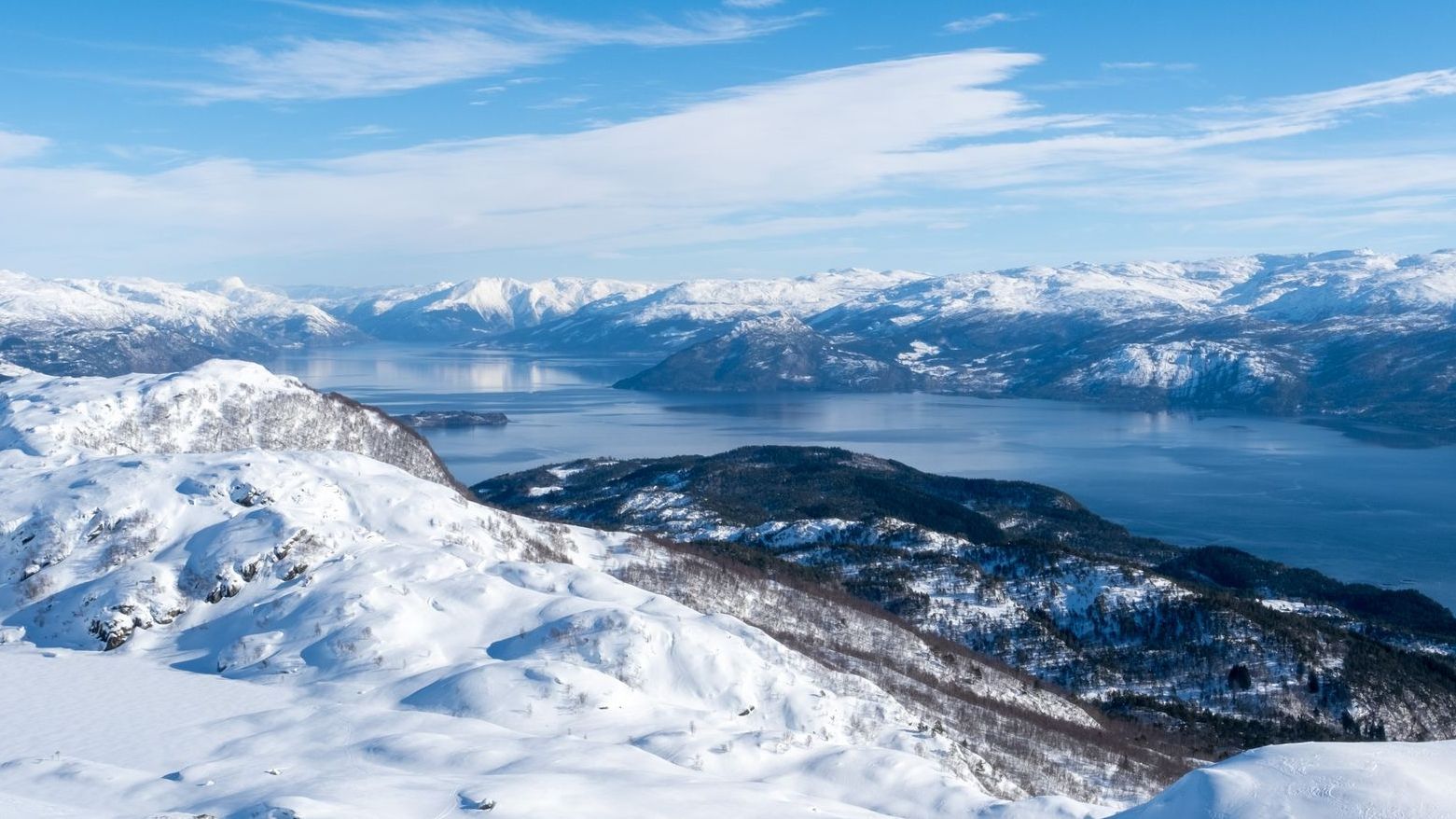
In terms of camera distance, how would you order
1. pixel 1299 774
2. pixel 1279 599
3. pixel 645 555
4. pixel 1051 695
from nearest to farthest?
pixel 1299 774
pixel 1051 695
pixel 645 555
pixel 1279 599

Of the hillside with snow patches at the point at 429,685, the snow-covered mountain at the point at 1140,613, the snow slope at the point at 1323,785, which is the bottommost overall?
the snow-covered mountain at the point at 1140,613

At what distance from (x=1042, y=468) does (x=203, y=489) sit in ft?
504

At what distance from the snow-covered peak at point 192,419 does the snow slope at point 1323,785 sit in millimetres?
62583

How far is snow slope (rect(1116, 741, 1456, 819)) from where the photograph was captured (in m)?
18.0

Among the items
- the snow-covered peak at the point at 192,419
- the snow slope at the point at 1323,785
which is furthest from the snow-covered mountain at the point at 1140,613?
the snow slope at the point at 1323,785

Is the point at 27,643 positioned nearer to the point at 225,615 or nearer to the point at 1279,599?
the point at 225,615

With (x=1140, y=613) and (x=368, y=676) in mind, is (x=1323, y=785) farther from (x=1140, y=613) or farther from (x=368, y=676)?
(x=1140, y=613)

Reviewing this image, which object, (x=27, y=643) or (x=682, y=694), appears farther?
(x=27, y=643)

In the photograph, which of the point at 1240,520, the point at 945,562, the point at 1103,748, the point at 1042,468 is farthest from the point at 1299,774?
the point at 1042,468

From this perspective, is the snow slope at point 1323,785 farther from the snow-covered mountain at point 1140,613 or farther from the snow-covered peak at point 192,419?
the snow-covered peak at point 192,419

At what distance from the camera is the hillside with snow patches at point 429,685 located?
25641 mm

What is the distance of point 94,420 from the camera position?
73.8 metres

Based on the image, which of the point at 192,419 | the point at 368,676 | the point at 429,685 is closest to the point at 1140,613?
the point at 429,685

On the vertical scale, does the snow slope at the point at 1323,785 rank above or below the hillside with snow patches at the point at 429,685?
above
